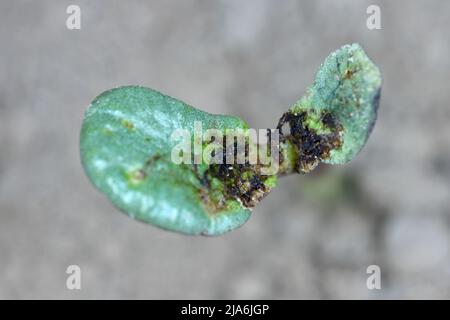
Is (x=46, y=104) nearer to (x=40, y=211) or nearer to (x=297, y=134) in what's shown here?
(x=40, y=211)

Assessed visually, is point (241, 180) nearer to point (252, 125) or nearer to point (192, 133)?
point (192, 133)

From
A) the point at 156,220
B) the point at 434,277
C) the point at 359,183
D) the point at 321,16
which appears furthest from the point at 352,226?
the point at 156,220

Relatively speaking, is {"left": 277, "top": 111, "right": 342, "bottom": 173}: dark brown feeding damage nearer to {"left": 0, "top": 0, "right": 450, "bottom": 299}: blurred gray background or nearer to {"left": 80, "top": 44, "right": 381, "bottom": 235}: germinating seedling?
{"left": 80, "top": 44, "right": 381, "bottom": 235}: germinating seedling

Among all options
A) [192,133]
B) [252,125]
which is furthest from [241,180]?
[252,125]

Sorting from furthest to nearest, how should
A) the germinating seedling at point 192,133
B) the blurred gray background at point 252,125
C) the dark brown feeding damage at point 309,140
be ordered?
the blurred gray background at point 252,125, the dark brown feeding damage at point 309,140, the germinating seedling at point 192,133

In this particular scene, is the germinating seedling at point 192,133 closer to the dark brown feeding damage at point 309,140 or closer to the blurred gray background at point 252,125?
the dark brown feeding damage at point 309,140

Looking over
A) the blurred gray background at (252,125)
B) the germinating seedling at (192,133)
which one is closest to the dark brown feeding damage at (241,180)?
the germinating seedling at (192,133)

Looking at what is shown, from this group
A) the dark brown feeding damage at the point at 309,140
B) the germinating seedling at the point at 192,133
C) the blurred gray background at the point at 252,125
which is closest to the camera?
the germinating seedling at the point at 192,133
